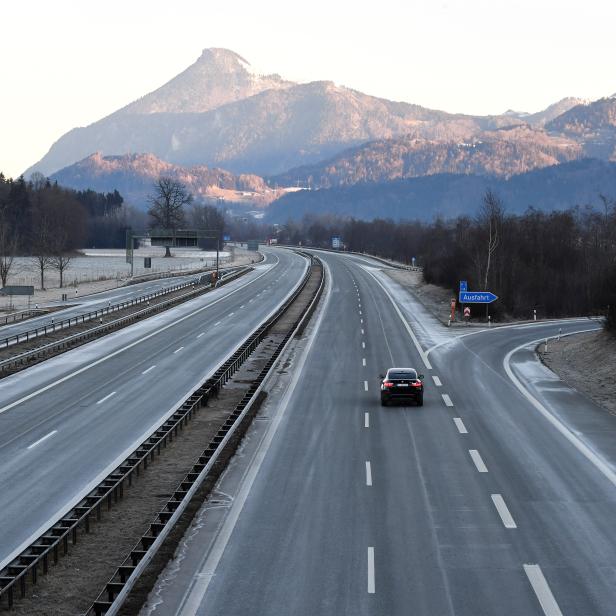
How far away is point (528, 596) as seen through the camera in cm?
1627

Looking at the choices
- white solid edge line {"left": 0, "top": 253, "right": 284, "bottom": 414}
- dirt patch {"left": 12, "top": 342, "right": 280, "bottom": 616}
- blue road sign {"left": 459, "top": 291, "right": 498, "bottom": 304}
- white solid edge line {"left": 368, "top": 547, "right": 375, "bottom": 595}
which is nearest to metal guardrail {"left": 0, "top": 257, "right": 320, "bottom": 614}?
dirt patch {"left": 12, "top": 342, "right": 280, "bottom": 616}

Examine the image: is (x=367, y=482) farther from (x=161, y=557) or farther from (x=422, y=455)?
(x=161, y=557)

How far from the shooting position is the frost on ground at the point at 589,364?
4031cm

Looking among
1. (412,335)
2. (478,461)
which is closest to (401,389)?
(478,461)

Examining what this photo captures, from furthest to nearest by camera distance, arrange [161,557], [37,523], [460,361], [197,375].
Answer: [460,361] → [197,375] → [37,523] → [161,557]

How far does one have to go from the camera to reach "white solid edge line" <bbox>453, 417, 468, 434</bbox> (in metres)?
31.3

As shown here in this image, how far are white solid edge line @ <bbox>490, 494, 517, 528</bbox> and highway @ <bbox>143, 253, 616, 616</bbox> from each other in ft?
0.15

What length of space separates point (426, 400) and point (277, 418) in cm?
704

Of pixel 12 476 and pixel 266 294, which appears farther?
pixel 266 294

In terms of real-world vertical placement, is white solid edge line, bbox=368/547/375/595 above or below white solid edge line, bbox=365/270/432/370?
above

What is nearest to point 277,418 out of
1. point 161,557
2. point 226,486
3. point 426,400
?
point 426,400

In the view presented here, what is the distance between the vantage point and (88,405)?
121 ft

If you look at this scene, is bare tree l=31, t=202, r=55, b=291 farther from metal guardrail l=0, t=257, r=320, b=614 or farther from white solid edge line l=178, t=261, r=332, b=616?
white solid edge line l=178, t=261, r=332, b=616

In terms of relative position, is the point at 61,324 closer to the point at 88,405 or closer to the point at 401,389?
the point at 88,405
